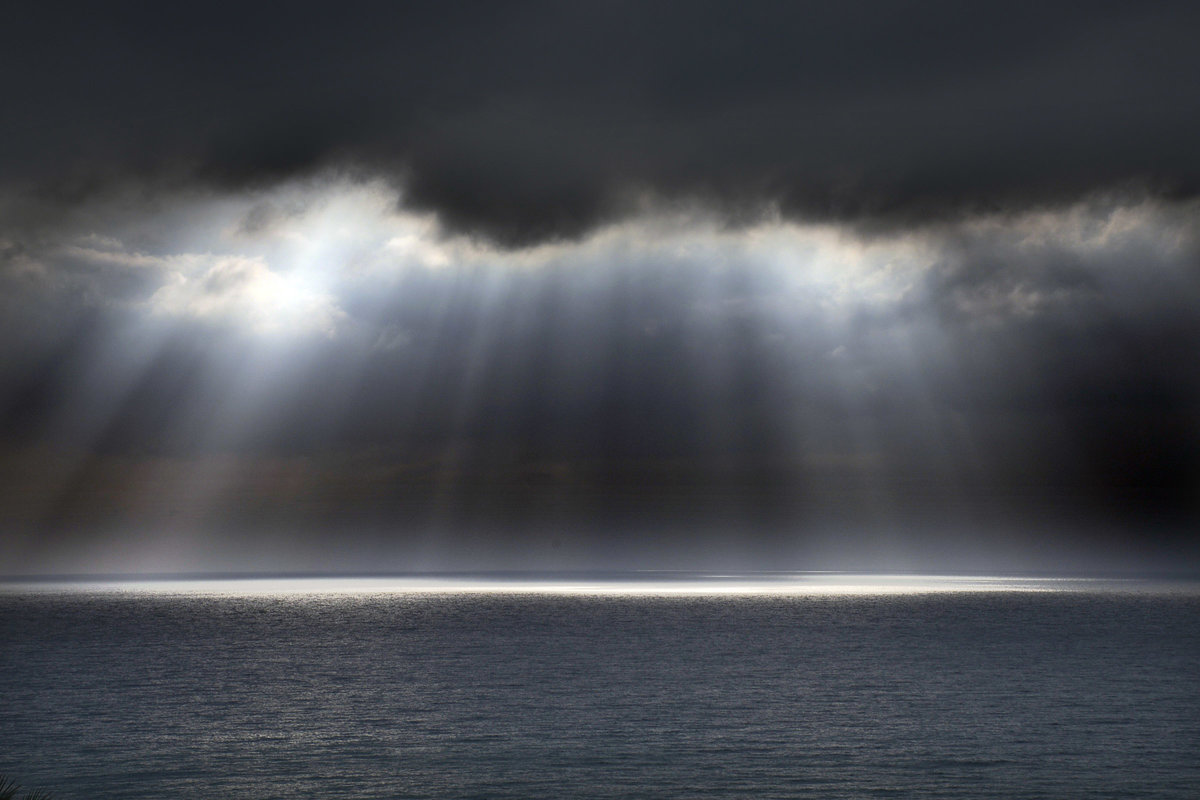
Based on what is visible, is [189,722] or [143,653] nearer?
[189,722]

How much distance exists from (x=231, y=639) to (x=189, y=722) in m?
110

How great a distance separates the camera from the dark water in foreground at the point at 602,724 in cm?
5294

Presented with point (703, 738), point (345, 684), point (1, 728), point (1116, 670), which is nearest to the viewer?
point (703, 738)

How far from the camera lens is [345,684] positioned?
9975 centimetres

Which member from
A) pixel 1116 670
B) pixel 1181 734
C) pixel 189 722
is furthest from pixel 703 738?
pixel 1116 670

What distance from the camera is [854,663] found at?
125 meters

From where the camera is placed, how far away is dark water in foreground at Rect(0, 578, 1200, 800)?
52.9m

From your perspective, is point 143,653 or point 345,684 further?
point 143,653

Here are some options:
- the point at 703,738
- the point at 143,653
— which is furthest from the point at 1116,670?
the point at 143,653

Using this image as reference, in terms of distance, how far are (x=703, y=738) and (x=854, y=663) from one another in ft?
213

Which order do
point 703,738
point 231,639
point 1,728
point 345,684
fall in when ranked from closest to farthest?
point 703,738 → point 1,728 → point 345,684 → point 231,639

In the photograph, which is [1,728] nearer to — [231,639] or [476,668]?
[476,668]

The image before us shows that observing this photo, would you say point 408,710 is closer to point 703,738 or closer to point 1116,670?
point 703,738

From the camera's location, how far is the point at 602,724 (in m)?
73.3
